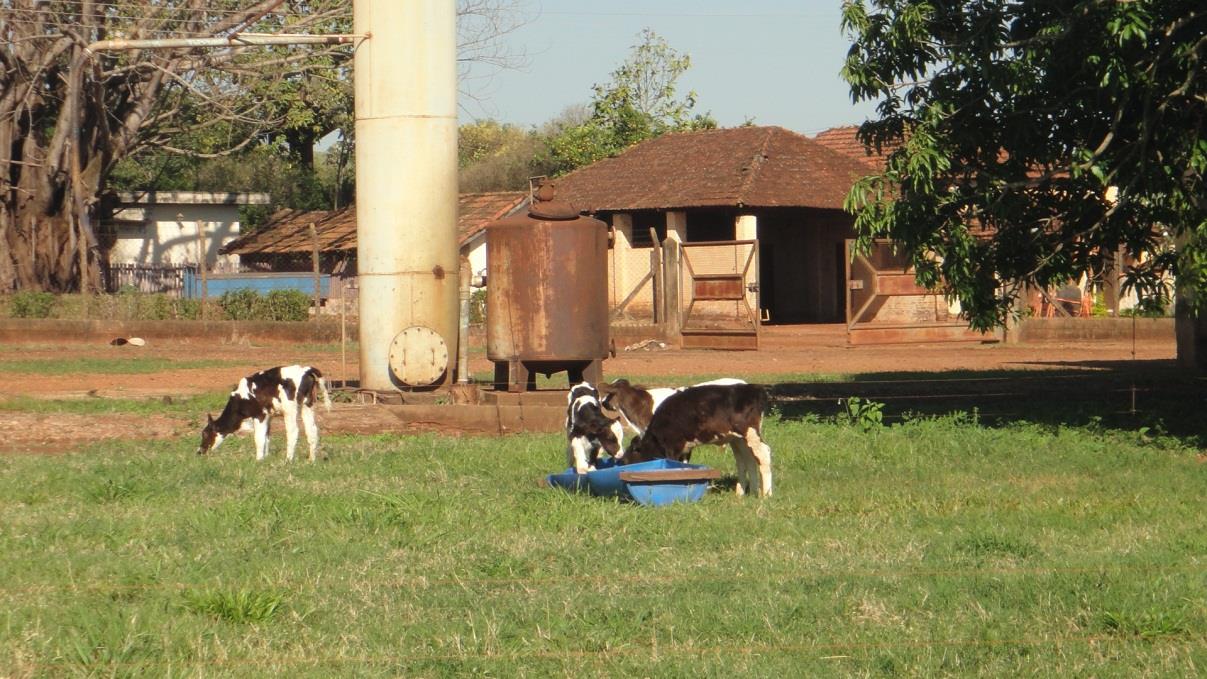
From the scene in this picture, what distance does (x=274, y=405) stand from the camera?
13.8 metres

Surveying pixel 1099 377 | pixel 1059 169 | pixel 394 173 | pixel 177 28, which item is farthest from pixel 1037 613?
pixel 177 28

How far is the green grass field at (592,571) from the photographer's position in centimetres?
682

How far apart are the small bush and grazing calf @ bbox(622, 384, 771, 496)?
25.7m

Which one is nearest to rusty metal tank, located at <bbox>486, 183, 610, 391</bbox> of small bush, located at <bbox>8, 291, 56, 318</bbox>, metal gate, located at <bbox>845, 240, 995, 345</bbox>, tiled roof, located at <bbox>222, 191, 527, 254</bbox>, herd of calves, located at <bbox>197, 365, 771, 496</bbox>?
herd of calves, located at <bbox>197, 365, 771, 496</bbox>

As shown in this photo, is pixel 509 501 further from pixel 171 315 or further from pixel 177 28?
pixel 177 28

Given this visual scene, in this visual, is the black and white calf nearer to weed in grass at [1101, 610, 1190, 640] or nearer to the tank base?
the tank base

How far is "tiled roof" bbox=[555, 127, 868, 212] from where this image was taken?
39.9 m

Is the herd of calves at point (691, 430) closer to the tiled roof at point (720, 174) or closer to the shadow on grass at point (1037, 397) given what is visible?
the shadow on grass at point (1037, 397)

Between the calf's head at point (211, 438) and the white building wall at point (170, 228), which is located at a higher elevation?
the white building wall at point (170, 228)

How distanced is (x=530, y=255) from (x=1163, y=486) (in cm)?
795

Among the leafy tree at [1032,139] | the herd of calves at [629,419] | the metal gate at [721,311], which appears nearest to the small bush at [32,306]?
the metal gate at [721,311]

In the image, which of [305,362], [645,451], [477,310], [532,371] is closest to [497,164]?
[477,310]

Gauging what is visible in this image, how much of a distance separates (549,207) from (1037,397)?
651cm

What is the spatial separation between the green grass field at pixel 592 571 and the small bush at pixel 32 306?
2189 centimetres
